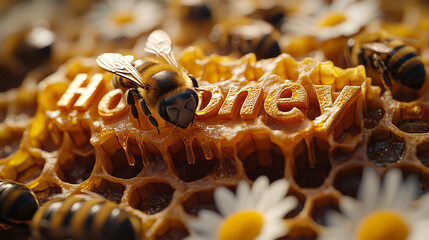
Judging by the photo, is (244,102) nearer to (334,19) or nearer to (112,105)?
(112,105)

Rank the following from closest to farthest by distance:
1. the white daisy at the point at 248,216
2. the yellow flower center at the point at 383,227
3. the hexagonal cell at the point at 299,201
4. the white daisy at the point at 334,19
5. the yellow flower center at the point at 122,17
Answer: the yellow flower center at the point at 383,227
the white daisy at the point at 248,216
the hexagonal cell at the point at 299,201
the white daisy at the point at 334,19
the yellow flower center at the point at 122,17

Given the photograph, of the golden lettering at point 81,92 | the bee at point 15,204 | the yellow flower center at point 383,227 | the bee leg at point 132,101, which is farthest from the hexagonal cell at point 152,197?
the yellow flower center at point 383,227

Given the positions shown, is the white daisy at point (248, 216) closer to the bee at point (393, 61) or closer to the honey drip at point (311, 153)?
the honey drip at point (311, 153)

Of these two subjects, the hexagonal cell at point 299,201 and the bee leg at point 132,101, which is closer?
the hexagonal cell at point 299,201

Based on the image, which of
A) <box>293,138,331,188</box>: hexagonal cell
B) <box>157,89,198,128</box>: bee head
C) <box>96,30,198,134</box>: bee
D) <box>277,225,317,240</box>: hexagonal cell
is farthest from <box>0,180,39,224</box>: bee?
<box>293,138,331,188</box>: hexagonal cell

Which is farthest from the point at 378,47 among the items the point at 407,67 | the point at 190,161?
the point at 190,161

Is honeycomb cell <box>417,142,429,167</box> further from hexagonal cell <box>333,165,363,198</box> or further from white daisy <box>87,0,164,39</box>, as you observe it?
white daisy <box>87,0,164,39</box>

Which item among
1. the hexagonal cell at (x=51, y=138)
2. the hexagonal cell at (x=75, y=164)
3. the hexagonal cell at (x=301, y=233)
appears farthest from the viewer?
the hexagonal cell at (x=51, y=138)
